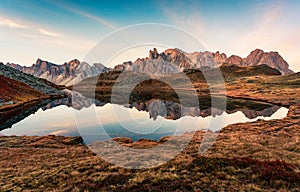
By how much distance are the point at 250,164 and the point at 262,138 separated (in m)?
13.3

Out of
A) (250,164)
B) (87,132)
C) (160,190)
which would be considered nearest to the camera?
(160,190)

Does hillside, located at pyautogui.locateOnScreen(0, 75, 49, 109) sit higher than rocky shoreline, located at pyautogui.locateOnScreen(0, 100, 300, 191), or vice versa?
hillside, located at pyautogui.locateOnScreen(0, 75, 49, 109)

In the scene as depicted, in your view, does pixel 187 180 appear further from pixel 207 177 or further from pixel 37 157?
pixel 37 157

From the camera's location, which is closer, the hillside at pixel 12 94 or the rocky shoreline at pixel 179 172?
the rocky shoreline at pixel 179 172

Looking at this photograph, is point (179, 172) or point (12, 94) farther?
point (12, 94)

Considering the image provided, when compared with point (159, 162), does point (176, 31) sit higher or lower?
higher

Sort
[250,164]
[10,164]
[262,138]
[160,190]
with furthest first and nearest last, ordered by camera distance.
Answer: [262,138]
[10,164]
[250,164]
[160,190]

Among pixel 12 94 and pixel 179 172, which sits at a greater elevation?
pixel 12 94

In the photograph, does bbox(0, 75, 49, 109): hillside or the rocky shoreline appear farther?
bbox(0, 75, 49, 109): hillside

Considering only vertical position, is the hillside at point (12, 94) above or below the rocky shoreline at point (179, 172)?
above

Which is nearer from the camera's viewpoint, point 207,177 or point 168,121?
point 207,177

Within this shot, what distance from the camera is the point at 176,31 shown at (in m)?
25.8

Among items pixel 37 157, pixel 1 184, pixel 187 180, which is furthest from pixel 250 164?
pixel 37 157

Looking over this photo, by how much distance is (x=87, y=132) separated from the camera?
46.5m
